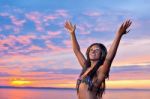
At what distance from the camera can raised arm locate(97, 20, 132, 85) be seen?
10.0m

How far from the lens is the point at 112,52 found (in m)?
10.0

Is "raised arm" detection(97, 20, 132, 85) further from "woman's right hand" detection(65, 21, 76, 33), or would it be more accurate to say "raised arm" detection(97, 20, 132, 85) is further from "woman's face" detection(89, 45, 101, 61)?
"woman's right hand" detection(65, 21, 76, 33)

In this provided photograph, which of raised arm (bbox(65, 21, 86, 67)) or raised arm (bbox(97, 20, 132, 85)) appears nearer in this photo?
raised arm (bbox(97, 20, 132, 85))

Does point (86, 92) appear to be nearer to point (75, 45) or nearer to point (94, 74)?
point (94, 74)

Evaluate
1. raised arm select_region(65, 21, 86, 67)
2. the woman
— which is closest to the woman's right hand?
raised arm select_region(65, 21, 86, 67)

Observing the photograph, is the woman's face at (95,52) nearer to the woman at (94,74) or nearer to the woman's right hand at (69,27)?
the woman at (94,74)

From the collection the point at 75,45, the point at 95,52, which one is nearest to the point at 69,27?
the point at 75,45

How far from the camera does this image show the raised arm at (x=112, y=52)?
10031 millimetres

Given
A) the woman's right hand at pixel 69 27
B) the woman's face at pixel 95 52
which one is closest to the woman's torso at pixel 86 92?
the woman's face at pixel 95 52

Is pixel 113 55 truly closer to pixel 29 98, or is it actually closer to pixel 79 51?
pixel 79 51

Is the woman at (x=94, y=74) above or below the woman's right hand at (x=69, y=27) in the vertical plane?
below

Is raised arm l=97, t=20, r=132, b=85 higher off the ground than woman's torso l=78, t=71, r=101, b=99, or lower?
higher

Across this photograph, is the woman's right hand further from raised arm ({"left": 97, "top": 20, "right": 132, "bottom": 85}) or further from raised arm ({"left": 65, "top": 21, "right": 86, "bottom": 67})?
raised arm ({"left": 97, "top": 20, "right": 132, "bottom": 85})

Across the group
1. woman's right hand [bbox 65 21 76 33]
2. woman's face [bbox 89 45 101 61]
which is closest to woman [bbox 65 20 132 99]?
woman's face [bbox 89 45 101 61]
